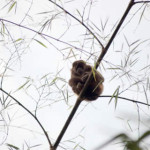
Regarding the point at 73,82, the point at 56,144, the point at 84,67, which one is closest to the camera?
the point at 56,144

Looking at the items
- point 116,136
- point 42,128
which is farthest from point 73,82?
point 116,136

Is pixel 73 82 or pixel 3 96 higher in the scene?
pixel 73 82

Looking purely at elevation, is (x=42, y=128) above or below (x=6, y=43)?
below

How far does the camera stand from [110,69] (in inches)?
70.9

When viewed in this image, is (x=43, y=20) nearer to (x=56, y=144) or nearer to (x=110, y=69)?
(x=110, y=69)

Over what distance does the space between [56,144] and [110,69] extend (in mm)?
687

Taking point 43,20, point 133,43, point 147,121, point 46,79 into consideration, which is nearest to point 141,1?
point 133,43

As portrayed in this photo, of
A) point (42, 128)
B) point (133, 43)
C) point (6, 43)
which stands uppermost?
point (6, 43)

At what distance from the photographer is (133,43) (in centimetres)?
190

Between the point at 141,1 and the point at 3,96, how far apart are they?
121 cm

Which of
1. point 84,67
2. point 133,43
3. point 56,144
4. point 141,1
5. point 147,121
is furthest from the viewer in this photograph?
point 84,67

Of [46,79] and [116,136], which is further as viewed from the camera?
[46,79]

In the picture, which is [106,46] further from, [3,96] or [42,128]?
[3,96]

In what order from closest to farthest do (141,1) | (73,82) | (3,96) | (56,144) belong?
(56,144) → (141,1) → (3,96) → (73,82)
